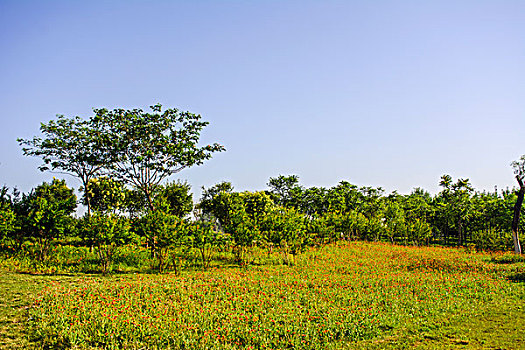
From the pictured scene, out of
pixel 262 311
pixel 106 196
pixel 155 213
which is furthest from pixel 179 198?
pixel 262 311

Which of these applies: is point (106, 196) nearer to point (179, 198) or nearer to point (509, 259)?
point (179, 198)

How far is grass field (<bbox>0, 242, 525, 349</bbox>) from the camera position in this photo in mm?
7082

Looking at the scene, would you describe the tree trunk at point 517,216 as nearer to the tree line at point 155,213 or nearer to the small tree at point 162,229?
the tree line at point 155,213

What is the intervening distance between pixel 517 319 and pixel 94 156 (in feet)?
74.4

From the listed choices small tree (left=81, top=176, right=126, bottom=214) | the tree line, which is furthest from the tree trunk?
small tree (left=81, top=176, right=126, bottom=214)

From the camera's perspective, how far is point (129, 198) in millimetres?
38062

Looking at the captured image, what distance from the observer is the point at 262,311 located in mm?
9078

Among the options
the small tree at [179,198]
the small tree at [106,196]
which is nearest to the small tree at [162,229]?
the small tree at [179,198]

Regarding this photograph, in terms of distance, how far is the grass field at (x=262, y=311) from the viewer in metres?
7.08

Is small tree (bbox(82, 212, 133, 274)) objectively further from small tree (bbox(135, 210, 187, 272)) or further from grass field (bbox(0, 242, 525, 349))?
grass field (bbox(0, 242, 525, 349))

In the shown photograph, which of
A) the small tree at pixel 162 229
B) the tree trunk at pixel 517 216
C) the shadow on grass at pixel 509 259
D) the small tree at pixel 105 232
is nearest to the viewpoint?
the small tree at pixel 105 232

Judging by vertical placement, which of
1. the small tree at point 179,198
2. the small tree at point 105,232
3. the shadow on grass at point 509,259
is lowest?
the shadow on grass at point 509,259

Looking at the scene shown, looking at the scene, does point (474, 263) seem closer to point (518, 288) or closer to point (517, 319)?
point (518, 288)

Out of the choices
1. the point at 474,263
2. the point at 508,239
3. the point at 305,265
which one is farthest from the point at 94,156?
the point at 508,239
